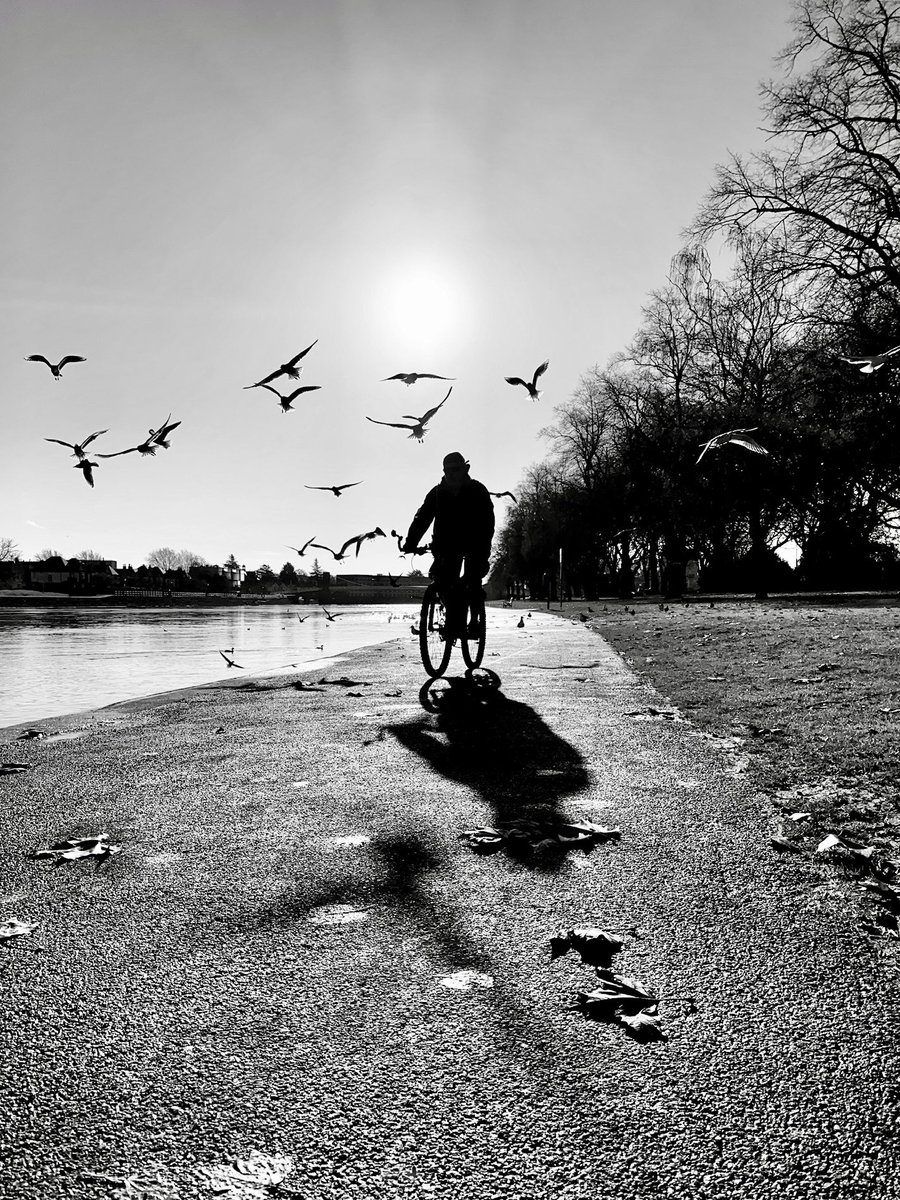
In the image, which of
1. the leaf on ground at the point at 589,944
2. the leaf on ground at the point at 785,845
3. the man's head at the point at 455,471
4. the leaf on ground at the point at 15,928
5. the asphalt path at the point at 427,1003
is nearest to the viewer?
the asphalt path at the point at 427,1003

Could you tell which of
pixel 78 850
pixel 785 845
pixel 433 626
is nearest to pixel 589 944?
pixel 785 845

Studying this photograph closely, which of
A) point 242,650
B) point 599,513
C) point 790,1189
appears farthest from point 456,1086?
point 599,513

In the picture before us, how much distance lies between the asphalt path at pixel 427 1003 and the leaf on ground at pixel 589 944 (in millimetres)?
35

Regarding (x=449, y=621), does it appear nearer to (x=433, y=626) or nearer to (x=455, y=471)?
(x=433, y=626)

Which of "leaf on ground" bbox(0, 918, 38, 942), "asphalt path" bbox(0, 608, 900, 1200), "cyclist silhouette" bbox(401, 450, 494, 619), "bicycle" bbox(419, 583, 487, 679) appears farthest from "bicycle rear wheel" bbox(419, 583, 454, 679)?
"leaf on ground" bbox(0, 918, 38, 942)

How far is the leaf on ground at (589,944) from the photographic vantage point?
6.76 feet

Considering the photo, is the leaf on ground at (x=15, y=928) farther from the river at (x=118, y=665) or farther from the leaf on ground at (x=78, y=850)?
the river at (x=118, y=665)

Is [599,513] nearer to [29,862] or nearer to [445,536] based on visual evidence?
[445,536]

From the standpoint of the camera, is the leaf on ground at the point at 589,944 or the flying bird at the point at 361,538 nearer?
the leaf on ground at the point at 589,944

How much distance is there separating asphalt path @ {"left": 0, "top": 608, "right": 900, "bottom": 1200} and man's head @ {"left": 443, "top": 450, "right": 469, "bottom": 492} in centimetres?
408

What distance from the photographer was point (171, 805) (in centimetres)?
364

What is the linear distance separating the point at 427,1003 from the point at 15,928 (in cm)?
133

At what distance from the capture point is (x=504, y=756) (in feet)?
15.1

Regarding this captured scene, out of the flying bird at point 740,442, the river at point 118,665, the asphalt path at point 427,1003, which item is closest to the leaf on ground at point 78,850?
the asphalt path at point 427,1003
